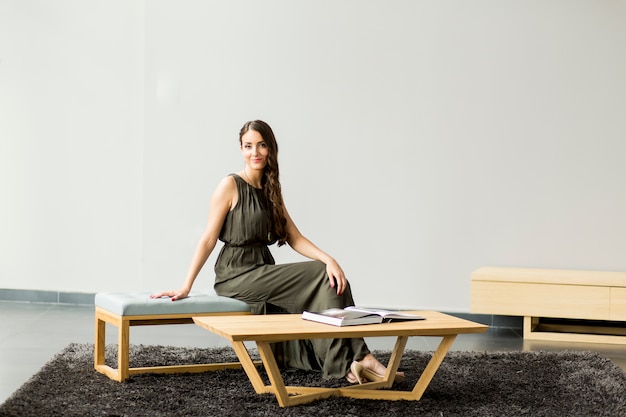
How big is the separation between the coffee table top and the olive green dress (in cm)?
41

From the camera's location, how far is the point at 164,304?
411 cm

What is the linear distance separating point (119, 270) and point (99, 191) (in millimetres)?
600

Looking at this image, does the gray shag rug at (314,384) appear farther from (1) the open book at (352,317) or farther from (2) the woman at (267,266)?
(1) the open book at (352,317)

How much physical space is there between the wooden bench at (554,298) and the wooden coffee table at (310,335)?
1.79 metres

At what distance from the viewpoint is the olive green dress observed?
13.8 feet

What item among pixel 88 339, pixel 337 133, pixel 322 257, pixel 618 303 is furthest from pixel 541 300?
pixel 88 339

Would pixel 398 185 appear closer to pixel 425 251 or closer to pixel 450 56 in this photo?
pixel 425 251

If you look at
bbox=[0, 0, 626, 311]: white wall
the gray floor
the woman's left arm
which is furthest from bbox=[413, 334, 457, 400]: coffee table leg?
bbox=[0, 0, 626, 311]: white wall

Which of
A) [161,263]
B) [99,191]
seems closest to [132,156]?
[99,191]

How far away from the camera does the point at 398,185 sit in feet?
20.7

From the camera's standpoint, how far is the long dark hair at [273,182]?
14.7 ft

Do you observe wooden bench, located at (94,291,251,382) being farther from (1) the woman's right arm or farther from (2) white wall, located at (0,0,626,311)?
(2) white wall, located at (0,0,626,311)

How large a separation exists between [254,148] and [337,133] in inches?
77.3

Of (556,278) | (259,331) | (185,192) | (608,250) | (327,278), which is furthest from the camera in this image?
(185,192)
